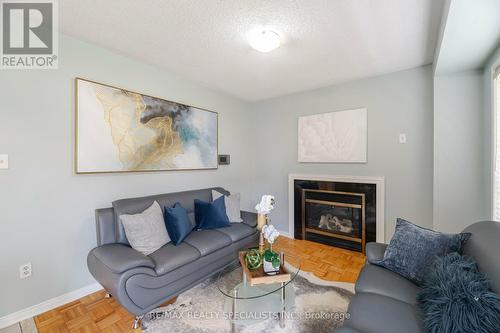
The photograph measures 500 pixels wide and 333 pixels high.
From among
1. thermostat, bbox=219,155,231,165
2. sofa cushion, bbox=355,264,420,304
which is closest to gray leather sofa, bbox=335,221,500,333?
sofa cushion, bbox=355,264,420,304

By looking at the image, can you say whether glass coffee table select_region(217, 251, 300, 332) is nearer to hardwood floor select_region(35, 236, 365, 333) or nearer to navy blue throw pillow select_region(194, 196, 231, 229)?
hardwood floor select_region(35, 236, 365, 333)

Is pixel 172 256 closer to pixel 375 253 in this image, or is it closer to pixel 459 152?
pixel 375 253

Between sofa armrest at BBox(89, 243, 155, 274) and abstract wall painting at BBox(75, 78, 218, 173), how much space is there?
79cm

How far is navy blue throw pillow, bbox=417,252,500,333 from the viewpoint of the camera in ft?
3.02

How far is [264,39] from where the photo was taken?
185 cm

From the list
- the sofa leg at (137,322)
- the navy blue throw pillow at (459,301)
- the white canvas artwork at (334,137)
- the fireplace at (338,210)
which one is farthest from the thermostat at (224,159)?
the navy blue throw pillow at (459,301)

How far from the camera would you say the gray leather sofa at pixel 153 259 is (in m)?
1.57

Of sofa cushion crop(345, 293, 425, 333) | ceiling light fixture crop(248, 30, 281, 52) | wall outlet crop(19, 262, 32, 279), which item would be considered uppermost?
ceiling light fixture crop(248, 30, 281, 52)

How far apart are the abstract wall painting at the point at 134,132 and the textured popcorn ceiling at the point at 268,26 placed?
477 mm

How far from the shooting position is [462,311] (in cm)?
96

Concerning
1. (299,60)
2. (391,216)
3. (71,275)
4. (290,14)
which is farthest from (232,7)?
(391,216)

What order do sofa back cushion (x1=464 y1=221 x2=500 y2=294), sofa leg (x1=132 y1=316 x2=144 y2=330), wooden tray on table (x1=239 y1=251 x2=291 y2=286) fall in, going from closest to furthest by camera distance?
sofa back cushion (x1=464 y1=221 x2=500 y2=294), wooden tray on table (x1=239 y1=251 x2=291 y2=286), sofa leg (x1=132 y1=316 x2=144 y2=330)

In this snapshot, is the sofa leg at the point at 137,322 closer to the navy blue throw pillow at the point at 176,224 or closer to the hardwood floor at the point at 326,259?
the navy blue throw pillow at the point at 176,224

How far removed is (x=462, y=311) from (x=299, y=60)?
2371 mm
